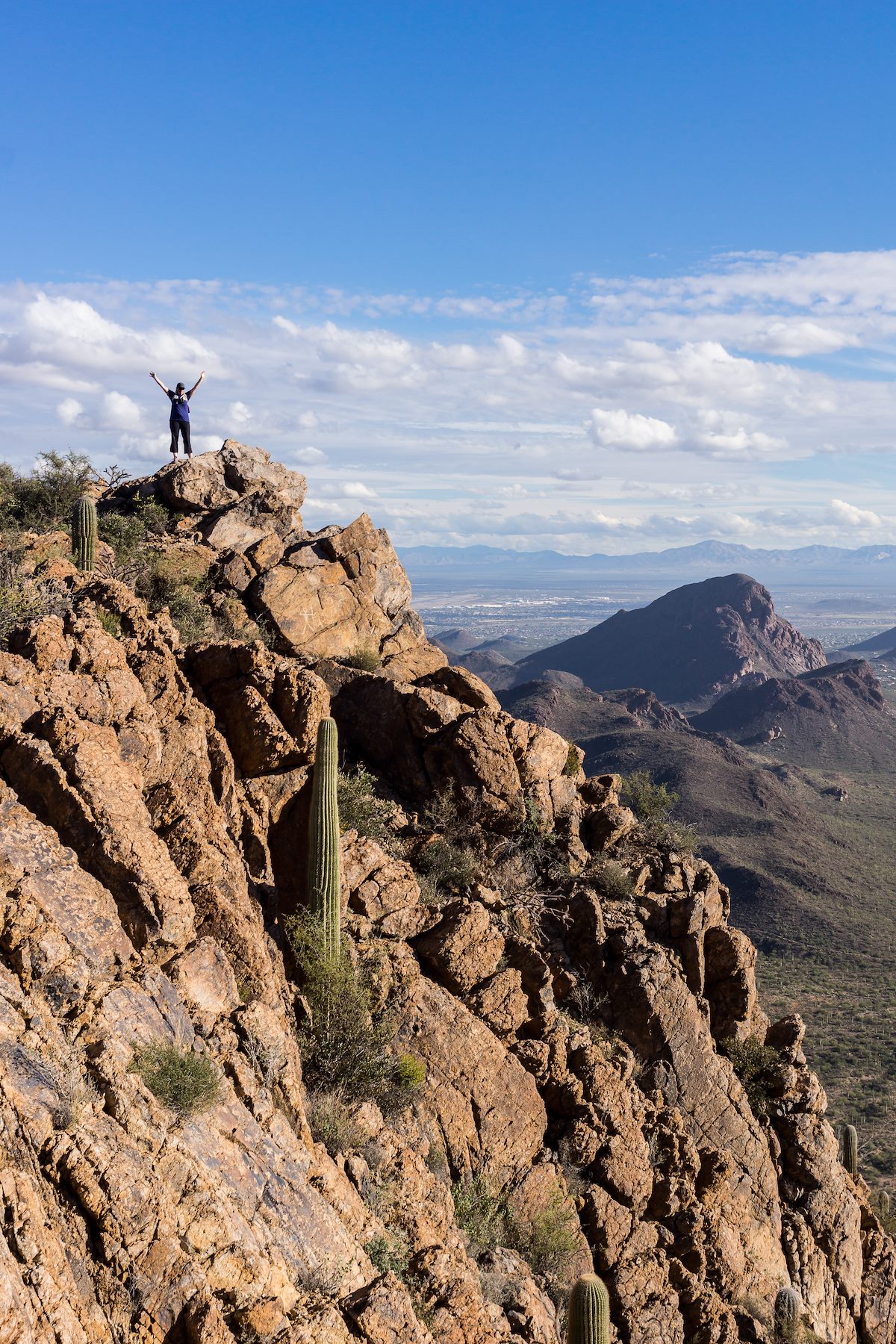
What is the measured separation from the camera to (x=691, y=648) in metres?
170

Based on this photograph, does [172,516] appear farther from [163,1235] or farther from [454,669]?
[163,1235]

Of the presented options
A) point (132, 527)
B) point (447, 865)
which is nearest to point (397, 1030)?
point (447, 865)

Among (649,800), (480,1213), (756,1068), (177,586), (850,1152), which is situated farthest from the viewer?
(850,1152)

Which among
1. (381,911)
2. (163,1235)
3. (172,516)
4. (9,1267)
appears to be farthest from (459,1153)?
(172,516)

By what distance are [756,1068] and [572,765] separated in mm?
7010

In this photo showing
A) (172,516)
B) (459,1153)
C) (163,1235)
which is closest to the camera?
(163,1235)

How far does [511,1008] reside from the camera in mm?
15734

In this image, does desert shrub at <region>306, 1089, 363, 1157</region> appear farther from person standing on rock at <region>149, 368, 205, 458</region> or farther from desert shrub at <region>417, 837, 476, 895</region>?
person standing on rock at <region>149, 368, 205, 458</region>

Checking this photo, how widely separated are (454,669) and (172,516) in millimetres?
9010

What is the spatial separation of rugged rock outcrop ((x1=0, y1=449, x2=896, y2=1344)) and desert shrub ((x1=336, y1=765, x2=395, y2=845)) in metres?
0.31

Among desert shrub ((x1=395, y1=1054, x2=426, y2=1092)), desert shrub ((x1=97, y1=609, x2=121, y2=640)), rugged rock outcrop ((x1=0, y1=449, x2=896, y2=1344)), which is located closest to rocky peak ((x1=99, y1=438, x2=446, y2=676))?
rugged rock outcrop ((x1=0, y1=449, x2=896, y2=1344))

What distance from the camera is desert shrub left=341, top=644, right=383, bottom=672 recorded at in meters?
21.6

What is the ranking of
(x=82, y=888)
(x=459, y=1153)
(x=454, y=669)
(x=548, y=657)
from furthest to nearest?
1. (x=548, y=657)
2. (x=454, y=669)
3. (x=459, y=1153)
4. (x=82, y=888)

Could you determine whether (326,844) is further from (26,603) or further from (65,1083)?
(65,1083)
